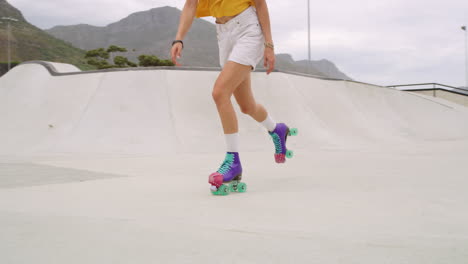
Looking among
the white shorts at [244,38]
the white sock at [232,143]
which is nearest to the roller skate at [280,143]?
the white sock at [232,143]

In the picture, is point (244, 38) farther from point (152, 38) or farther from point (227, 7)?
point (152, 38)

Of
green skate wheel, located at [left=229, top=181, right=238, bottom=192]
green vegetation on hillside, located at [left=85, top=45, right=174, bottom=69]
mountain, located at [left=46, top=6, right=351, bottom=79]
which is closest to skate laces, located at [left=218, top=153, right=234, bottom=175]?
green skate wheel, located at [left=229, top=181, right=238, bottom=192]

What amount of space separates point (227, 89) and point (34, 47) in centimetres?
9066

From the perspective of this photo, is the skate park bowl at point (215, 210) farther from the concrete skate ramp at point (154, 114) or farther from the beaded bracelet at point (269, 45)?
the beaded bracelet at point (269, 45)

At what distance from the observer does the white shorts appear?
318cm

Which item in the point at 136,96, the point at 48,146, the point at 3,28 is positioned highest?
the point at 3,28

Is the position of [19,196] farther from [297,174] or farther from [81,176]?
[297,174]

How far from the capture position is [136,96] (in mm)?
9977

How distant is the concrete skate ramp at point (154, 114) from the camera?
8898mm

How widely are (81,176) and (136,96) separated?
603 centimetres

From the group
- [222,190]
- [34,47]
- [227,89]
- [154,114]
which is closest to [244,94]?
[227,89]

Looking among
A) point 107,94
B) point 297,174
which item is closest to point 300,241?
point 297,174

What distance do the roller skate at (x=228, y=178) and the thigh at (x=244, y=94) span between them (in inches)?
23.1

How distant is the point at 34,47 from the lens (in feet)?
271
